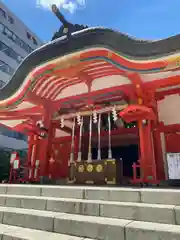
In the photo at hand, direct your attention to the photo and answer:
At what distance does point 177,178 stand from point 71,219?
4.23 metres

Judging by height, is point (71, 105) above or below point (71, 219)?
above

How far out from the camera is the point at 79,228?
9.99 feet

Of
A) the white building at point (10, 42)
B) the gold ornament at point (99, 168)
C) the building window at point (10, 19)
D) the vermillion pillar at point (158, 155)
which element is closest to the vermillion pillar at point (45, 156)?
the gold ornament at point (99, 168)

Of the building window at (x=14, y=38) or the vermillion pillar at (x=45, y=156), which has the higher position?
the building window at (x=14, y=38)

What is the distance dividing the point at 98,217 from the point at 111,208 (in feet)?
0.84

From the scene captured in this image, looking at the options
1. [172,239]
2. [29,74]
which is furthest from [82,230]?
[29,74]

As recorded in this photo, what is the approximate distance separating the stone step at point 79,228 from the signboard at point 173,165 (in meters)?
3.77

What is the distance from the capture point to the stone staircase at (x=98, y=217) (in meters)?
2.73

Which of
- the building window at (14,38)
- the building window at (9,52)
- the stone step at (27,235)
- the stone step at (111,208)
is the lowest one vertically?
the stone step at (27,235)

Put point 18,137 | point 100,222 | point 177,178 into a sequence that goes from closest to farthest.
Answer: point 100,222
point 177,178
point 18,137

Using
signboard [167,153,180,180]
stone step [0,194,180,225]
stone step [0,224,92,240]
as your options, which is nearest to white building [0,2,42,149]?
signboard [167,153,180,180]

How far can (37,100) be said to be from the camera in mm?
8016

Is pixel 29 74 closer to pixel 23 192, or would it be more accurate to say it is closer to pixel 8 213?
pixel 23 192

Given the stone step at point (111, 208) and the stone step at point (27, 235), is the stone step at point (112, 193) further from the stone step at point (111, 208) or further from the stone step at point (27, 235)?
the stone step at point (27, 235)
